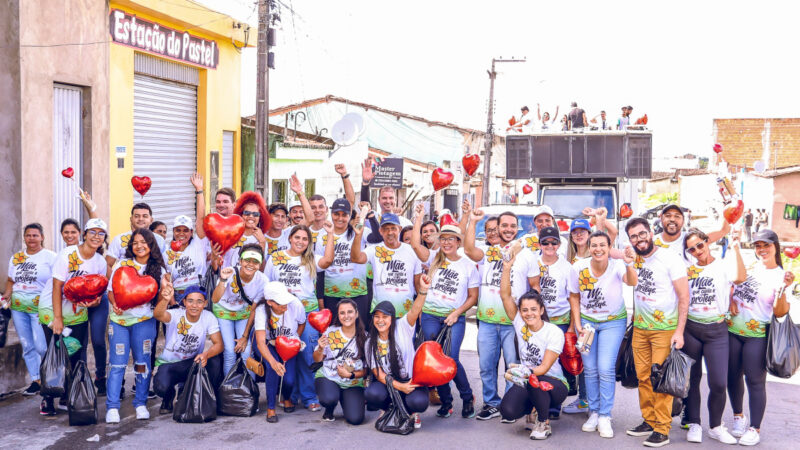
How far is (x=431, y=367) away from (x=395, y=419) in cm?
54

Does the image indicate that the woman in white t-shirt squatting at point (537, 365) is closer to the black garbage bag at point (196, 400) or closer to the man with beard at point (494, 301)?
the man with beard at point (494, 301)

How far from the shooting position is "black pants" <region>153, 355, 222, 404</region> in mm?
6668

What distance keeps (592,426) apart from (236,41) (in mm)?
11481

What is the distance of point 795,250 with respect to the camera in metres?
6.69

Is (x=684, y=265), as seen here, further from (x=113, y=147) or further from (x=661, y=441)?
(x=113, y=147)

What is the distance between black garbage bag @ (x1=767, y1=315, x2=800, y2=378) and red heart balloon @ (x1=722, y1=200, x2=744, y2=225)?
2.78ft

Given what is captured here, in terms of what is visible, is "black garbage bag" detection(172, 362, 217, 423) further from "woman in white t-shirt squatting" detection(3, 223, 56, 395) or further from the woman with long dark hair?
"woman in white t-shirt squatting" detection(3, 223, 56, 395)

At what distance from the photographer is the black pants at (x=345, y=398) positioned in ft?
21.5

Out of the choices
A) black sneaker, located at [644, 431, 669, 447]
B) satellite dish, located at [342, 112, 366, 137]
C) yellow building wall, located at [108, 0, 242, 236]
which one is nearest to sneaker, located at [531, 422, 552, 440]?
black sneaker, located at [644, 431, 669, 447]

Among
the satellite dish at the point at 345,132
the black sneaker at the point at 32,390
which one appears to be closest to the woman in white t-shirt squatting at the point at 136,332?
the black sneaker at the point at 32,390

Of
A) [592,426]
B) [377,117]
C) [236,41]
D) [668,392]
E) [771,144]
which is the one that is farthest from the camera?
[771,144]

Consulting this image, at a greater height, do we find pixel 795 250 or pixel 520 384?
pixel 795 250

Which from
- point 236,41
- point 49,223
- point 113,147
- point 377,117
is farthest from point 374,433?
point 377,117

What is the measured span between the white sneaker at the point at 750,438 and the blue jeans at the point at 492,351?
1.90 meters
